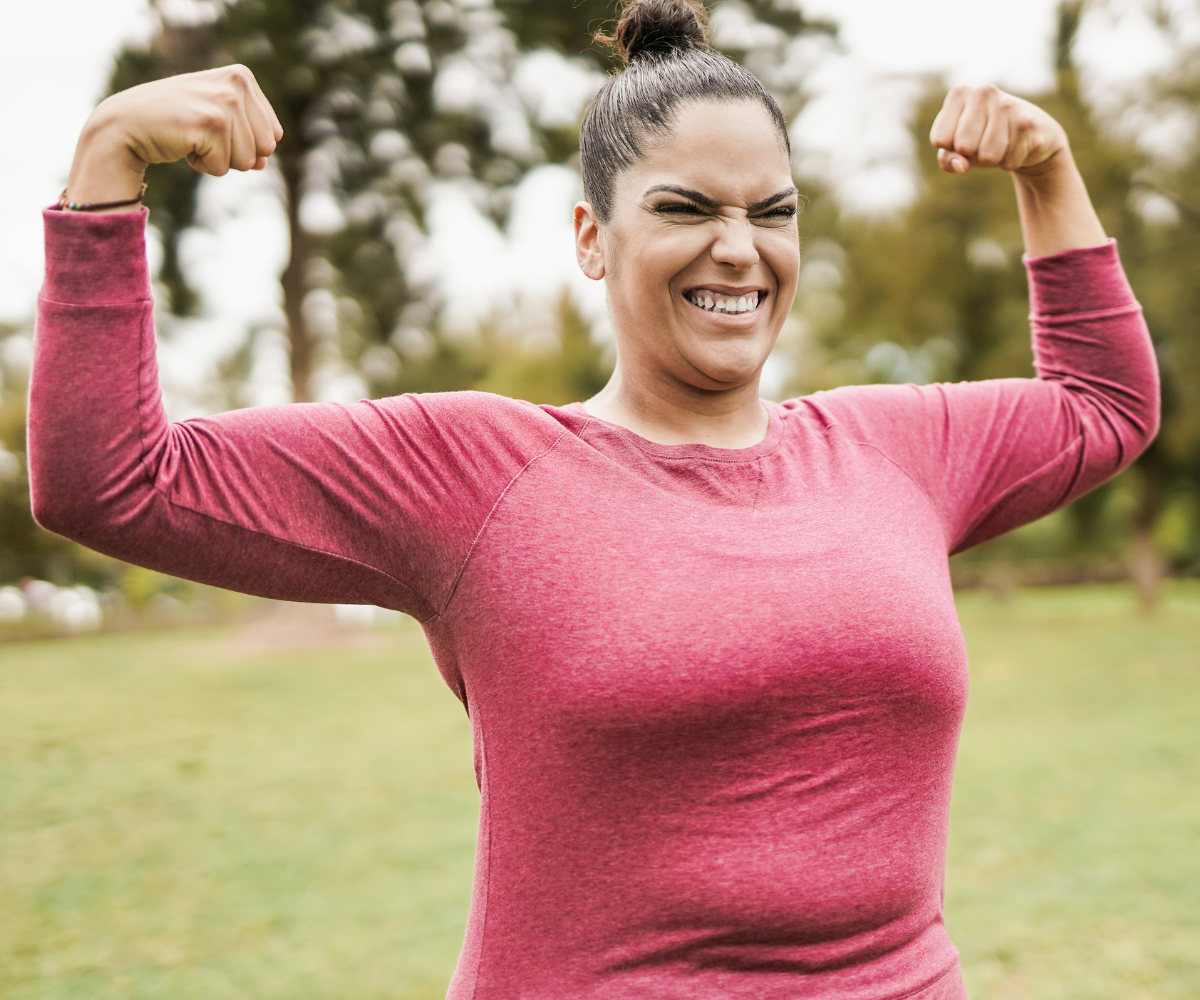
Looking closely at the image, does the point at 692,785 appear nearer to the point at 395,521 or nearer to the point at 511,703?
the point at 511,703

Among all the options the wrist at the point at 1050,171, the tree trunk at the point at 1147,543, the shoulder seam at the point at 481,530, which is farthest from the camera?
the tree trunk at the point at 1147,543

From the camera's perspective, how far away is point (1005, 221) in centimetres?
1543

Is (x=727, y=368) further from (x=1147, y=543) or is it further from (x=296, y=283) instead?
(x=1147, y=543)

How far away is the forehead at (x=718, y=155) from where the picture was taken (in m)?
1.38

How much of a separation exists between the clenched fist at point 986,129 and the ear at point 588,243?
0.51 metres

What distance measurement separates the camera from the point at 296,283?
15023 millimetres

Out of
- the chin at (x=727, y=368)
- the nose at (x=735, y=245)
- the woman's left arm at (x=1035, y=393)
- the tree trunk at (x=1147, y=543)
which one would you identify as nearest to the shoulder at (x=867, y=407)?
the woman's left arm at (x=1035, y=393)

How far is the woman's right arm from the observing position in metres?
1.06

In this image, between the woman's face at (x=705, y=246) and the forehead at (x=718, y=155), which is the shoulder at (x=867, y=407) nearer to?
the woman's face at (x=705, y=246)

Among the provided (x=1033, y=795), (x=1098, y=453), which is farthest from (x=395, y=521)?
(x=1033, y=795)

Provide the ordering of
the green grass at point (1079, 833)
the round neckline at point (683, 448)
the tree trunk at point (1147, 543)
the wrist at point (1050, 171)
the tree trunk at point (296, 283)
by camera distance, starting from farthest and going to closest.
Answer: the tree trunk at point (1147, 543) → the tree trunk at point (296, 283) → the green grass at point (1079, 833) → the wrist at point (1050, 171) → the round neckline at point (683, 448)

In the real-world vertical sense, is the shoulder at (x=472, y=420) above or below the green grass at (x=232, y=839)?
above

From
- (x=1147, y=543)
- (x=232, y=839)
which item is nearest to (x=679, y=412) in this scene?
(x=232, y=839)

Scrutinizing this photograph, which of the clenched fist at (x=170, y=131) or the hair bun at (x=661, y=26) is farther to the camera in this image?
the hair bun at (x=661, y=26)
